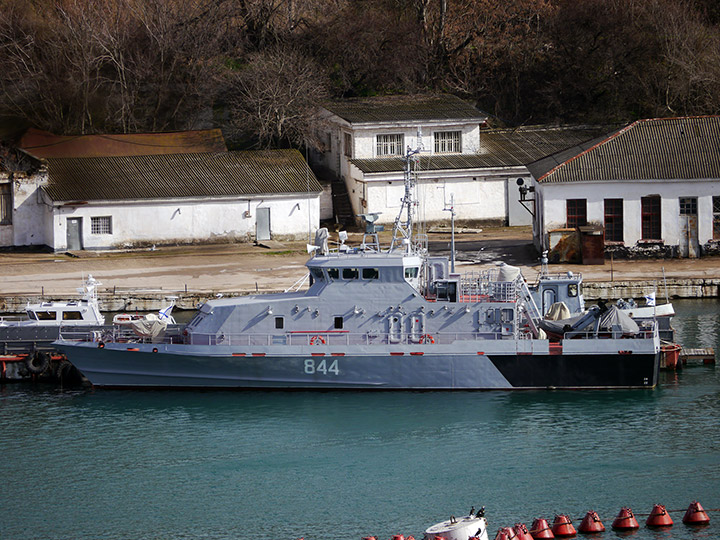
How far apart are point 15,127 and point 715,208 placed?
1403 inches

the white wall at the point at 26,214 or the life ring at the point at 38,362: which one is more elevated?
the white wall at the point at 26,214

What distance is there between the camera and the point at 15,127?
64188 millimetres

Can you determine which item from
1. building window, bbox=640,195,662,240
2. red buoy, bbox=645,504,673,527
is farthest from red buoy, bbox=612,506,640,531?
building window, bbox=640,195,662,240

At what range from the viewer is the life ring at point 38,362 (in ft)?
125

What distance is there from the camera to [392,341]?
3584 cm

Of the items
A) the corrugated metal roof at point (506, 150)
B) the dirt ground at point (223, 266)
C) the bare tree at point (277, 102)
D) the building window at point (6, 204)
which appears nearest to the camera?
the dirt ground at point (223, 266)

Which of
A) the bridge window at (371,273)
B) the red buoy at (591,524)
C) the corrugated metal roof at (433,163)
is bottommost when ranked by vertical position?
the red buoy at (591,524)

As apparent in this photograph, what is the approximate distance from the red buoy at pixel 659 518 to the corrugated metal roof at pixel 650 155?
89.1 ft

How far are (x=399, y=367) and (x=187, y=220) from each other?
23052 millimetres

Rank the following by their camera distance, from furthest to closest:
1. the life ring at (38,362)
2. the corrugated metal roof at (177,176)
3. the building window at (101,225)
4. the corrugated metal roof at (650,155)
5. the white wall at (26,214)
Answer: the white wall at (26,214) < the corrugated metal roof at (177,176) < the building window at (101,225) < the corrugated metal roof at (650,155) < the life ring at (38,362)

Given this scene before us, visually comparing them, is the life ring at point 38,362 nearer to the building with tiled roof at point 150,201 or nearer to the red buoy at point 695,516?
the building with tiled roof at point 150,201

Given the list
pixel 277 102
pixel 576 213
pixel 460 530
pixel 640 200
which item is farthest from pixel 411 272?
pixel 277 102

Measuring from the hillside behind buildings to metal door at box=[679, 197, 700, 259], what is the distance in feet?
52.5

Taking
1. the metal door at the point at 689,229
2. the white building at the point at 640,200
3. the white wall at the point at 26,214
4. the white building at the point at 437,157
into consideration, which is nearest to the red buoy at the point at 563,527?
the white building at the point at 640,200
